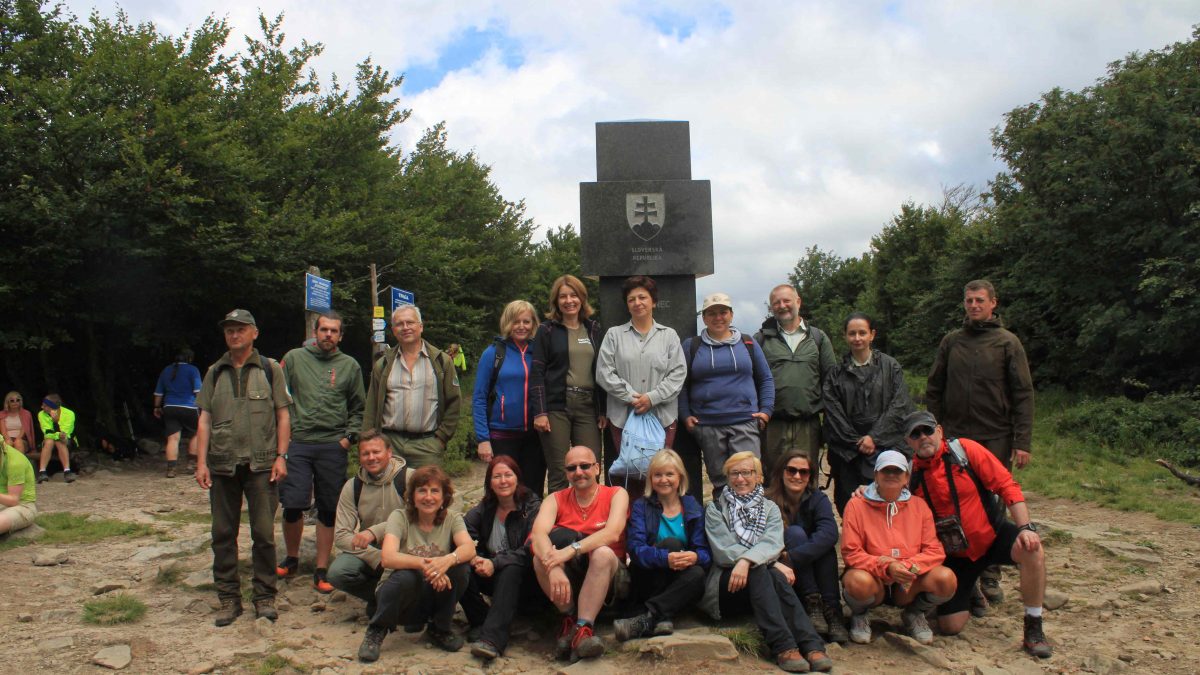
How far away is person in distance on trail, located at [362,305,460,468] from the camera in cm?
564

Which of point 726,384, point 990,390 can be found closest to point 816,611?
point 726,384

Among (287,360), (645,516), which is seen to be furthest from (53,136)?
(645,516)

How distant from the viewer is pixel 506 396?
5.71 m

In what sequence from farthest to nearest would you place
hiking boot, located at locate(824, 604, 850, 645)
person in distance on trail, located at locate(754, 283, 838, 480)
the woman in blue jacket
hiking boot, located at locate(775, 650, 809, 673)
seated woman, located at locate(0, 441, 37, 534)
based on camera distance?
1. seated woman, located at locate(0, 441, 37, 534)
2. person in distance on trail, located at locate(754, 283, 838, 480)
3. the woman in blue jacket
4. hiking boot, located at locate(824, 604, 850, 645)
5. hiking boot, located at locate(775, 650, 809, 673)

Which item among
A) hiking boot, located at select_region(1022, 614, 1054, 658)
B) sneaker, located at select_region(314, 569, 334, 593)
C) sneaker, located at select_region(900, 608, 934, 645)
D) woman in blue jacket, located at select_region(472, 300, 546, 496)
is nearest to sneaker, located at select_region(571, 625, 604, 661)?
woman in blue jacket, located at select_region(472, 300, 546, 496)

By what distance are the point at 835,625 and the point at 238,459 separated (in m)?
3.85

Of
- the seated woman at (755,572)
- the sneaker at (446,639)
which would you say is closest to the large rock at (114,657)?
the sneaker at (446,639)

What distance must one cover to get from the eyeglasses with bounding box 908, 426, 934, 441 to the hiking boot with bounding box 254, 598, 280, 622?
13.5 ft

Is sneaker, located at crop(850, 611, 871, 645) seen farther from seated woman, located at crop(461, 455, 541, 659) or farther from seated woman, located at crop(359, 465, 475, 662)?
seated woman, located at crop(359, 465, 475, 662)

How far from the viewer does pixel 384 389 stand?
570cm

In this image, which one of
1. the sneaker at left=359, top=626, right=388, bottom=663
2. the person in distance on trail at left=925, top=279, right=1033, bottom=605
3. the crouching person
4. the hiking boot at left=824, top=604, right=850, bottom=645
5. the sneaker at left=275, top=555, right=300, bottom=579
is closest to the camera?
the sneaker at left=359, top=626, right=388, bottom=663

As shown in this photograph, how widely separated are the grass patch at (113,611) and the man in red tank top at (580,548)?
2.77 meters

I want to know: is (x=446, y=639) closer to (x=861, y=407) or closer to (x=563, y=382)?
(x=563, y=382)

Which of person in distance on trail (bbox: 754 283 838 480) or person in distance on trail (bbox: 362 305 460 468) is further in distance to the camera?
person in distance on trail (bbox: 754 283 838 480)
